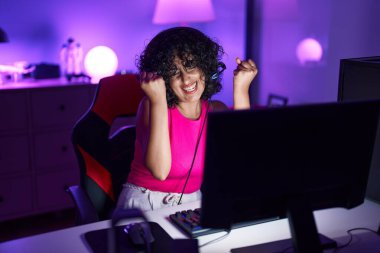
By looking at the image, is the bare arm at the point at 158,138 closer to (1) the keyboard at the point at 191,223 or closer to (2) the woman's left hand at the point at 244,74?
(1) the keyboard at the point at 191,223

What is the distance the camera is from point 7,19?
11.5ft

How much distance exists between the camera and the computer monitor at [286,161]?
3.84 ft

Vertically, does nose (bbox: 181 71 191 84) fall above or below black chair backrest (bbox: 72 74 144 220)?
above

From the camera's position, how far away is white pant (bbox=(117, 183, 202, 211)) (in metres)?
1.82

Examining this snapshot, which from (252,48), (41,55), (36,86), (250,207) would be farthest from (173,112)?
(252,48)

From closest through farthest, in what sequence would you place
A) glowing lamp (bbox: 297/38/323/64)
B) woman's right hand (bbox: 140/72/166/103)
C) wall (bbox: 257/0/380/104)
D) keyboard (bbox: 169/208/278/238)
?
1. keyboard (bbox: 169/208/278/238)
2. woman's right hand (bbox: 140/72/166/103)
3. wall (bbox: 257/0/380/104)
4. glowing lamp (bbox: 297/38/323/64)

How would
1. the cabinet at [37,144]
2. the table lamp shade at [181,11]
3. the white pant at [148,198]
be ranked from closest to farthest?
1. the white pant at [148,198]
2. the cabinet at [37,144]
3. the table lamp shade at [181,11]

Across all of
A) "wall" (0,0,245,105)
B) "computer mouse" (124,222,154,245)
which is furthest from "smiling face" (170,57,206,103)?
"wall" (0,0,245,105)

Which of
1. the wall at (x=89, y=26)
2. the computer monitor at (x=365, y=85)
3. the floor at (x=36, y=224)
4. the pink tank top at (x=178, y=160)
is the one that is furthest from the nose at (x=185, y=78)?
the wall at (x=89, y=26)

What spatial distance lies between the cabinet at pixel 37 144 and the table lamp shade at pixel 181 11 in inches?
28.7

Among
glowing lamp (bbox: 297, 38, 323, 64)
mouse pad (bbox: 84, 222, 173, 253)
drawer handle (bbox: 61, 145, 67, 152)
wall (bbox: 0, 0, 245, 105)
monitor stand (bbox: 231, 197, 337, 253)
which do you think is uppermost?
wall (bbox: 0, 0, 245, 105)

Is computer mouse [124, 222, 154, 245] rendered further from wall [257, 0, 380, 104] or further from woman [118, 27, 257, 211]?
wall [257, 0, 380, 104]

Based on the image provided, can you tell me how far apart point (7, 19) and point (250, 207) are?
285 centimetres

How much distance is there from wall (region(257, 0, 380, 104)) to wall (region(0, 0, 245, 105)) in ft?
1.08
